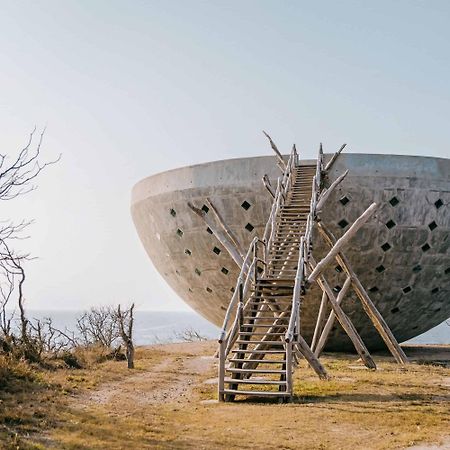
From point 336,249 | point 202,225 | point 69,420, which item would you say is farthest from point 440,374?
Result: point 69,420

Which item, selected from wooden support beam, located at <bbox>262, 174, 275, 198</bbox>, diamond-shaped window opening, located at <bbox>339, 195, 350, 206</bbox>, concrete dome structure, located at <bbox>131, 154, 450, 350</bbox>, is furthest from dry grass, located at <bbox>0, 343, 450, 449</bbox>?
diamond-shaped window opening, located at <bbox>339, 195, 350, 206</bbox>

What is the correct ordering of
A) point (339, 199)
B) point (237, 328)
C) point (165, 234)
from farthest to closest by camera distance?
1. point (165, 234)
2. point (339, 199)
3. point (237, 328)

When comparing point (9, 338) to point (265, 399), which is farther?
point (9, 338)

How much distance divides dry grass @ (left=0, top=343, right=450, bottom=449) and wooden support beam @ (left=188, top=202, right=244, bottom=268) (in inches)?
123

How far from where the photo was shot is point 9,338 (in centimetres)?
1159

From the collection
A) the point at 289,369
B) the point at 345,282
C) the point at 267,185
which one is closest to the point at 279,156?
the point at 267,185

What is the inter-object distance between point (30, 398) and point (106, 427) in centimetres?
175

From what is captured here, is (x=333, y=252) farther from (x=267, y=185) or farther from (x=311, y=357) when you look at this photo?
(x=267, y=185)

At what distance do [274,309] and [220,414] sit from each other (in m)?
3.58

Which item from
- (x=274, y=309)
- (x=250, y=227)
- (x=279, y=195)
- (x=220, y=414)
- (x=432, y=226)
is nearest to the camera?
(x=220, y=414)

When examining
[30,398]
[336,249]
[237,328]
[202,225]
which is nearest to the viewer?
[30,398]

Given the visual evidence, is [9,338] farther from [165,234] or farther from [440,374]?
[440,374]

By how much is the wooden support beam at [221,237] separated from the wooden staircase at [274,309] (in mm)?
1459

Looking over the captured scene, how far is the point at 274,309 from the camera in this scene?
10.4 metres
